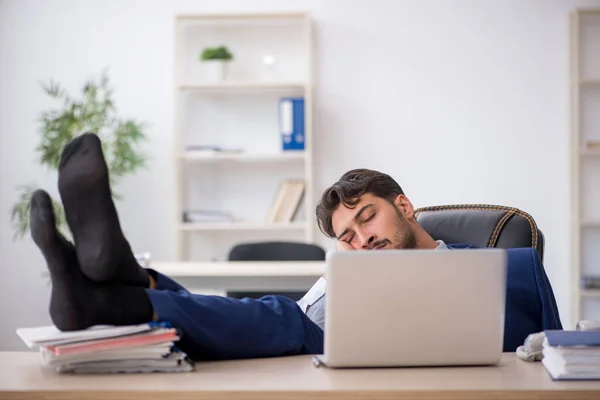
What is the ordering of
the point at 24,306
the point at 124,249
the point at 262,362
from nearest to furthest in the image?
the point at 124,249 → the point at 262,362 → the point at 24,306

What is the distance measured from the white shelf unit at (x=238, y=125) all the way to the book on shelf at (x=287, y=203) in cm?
12

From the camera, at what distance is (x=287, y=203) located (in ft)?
15.8

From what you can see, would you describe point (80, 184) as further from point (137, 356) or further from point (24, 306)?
point (24, 306)

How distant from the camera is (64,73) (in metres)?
5.04

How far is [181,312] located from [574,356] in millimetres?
669

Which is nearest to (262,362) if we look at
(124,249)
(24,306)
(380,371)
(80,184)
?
(380,371)

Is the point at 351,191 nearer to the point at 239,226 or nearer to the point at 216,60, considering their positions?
the point at 239,226

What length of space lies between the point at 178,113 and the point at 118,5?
822 mm

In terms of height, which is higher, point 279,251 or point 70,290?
point 70,290

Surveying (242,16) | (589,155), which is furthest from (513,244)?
(242,16)

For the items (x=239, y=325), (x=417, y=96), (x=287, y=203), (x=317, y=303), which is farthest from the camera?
(x=417, y=96)

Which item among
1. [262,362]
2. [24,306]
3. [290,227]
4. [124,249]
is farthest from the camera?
[24,306]

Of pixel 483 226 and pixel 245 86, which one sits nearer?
pixel 483 226

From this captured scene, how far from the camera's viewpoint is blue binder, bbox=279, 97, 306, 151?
4723mm
